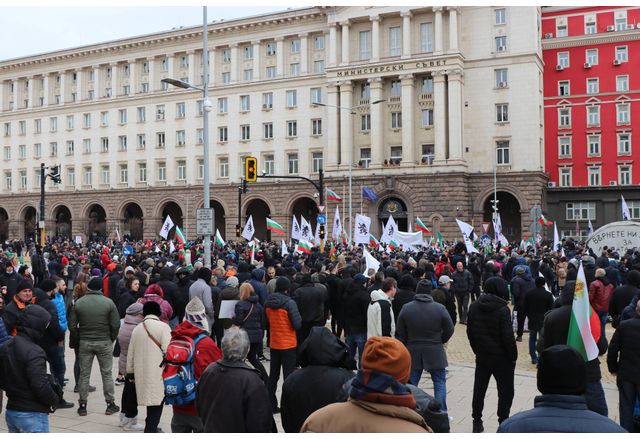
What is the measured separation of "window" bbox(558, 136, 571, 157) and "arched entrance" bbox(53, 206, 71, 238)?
47.6 m

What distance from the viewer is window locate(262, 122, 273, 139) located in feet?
187

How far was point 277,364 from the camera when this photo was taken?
31.6 feet

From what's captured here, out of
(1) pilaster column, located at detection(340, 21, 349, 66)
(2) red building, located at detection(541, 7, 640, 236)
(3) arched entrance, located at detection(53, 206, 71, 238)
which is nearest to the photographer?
(2) red building, located at detection(541, 7, 640, 236)

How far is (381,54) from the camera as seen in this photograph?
5153 centimetres

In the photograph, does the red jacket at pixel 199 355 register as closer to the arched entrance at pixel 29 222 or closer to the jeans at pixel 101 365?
the jeans at pixel 101 365

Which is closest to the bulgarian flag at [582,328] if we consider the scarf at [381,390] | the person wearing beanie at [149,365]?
the scarf at [381,390]

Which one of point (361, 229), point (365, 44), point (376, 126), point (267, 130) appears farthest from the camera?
point (267, 130)

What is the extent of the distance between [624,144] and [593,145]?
227 centimetres

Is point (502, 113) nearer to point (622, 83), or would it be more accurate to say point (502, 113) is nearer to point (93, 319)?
point (622, 83)

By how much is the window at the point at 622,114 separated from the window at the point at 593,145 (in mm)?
2050

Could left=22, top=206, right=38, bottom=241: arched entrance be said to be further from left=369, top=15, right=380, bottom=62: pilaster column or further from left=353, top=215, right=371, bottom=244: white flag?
left=353, top=215, right=371, bottom=244: white flag

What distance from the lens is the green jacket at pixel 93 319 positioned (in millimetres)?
9117

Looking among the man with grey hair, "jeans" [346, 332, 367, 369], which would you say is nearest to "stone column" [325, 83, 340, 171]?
"jeans" [346, 332, 367, 369]

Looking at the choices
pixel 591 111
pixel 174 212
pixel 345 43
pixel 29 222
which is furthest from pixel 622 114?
pixel 29 222
